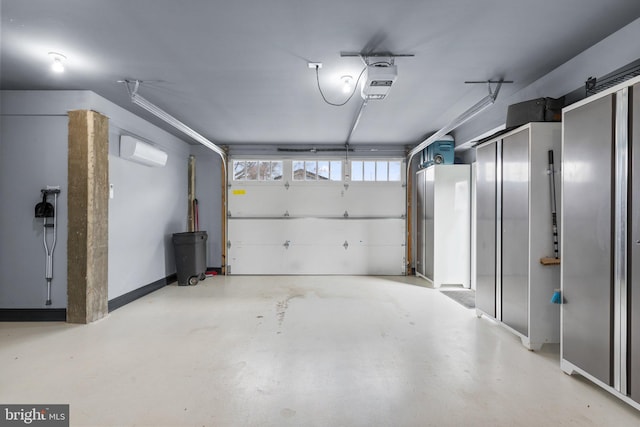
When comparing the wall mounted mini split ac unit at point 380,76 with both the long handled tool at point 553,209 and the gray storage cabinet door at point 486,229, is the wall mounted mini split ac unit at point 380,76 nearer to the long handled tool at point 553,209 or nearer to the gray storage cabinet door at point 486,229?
the gray storage cabinet door at point 486,229

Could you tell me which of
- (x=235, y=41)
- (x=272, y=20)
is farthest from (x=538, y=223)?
(x=235, y=41)

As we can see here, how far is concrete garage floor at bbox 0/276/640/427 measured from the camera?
6.17ft

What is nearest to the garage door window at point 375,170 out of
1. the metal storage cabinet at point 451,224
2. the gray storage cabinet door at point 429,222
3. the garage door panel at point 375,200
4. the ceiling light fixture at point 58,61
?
the garage door panel at point 375,200

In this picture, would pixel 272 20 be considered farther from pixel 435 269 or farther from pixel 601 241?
pixel 435 269

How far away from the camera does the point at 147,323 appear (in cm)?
345

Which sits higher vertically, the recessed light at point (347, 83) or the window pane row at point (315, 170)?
the recessed light at point (347, 83)

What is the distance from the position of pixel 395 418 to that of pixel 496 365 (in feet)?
3.97

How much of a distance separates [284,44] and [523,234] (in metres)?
2.79

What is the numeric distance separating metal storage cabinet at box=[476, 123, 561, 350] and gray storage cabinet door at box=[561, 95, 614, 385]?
0.39 metres

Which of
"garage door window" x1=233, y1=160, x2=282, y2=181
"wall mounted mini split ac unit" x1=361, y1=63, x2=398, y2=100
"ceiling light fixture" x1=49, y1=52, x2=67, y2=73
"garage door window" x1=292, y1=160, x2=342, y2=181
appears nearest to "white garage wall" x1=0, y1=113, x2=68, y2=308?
"ceiling light fixture" x1=49, y1=52, x2=67, y2=73

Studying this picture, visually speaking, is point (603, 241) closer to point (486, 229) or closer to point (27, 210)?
point (486, 229)

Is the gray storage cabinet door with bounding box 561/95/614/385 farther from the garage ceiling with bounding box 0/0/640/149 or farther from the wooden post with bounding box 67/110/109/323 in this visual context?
the wooden post with bounding box 67/110/109/323

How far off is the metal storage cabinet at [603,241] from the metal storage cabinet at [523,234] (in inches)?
15.1

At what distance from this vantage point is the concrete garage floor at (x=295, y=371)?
6.17 feet
